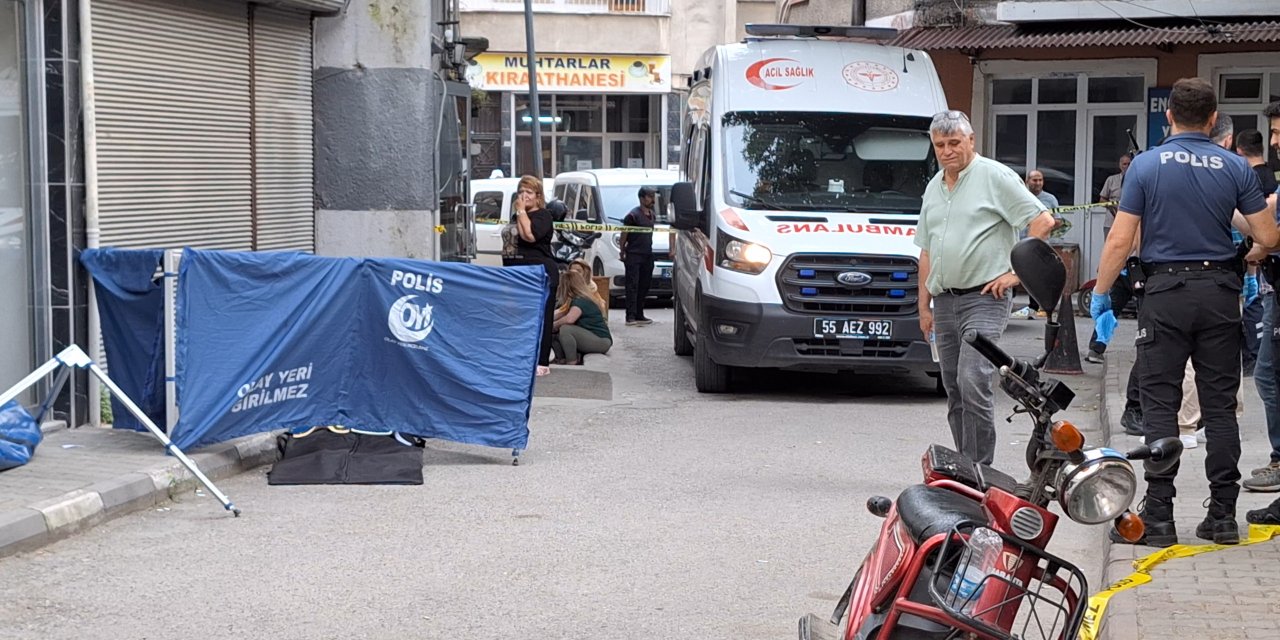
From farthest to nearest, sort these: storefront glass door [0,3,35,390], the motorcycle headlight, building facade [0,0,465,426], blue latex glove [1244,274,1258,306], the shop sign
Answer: the shop sign, building facade [0,0,465,426], storefront glass door [0,3,35,390], blue latex glove [1244,274,1258,306], the motorcycle headlight

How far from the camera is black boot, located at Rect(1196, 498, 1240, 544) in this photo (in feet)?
21.0

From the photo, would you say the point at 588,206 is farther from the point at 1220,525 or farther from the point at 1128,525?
the point at 1128,525

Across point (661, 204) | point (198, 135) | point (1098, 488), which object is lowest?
point (1098, 488)

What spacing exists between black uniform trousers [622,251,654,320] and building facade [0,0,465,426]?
4261mm

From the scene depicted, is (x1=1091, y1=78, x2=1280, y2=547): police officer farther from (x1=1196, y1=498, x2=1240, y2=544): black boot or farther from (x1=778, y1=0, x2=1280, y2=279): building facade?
(x1=778, y1=0, x2=1280, y2=279): building facade

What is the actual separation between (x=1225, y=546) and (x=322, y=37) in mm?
8889

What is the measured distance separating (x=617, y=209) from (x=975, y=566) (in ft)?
58.8

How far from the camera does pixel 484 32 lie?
34.9 meters

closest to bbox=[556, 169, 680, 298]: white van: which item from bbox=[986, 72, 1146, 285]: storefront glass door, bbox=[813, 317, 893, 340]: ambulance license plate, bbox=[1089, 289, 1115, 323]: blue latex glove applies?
bbox=[986, 72, 1146, 285]: storefront glass door

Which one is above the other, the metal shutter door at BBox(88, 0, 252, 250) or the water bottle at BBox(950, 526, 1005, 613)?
the metal shutter door at BBox(88, 0, 252, 250)

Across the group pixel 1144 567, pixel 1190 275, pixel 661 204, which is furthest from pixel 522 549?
pixel 661 204

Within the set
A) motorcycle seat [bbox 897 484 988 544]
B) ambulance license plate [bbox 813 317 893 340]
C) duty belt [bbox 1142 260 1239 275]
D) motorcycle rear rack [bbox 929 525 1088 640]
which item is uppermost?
duty belt [bbox 1142 260 1239 275]

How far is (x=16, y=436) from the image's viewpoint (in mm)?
8180

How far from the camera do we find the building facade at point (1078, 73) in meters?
19.8
